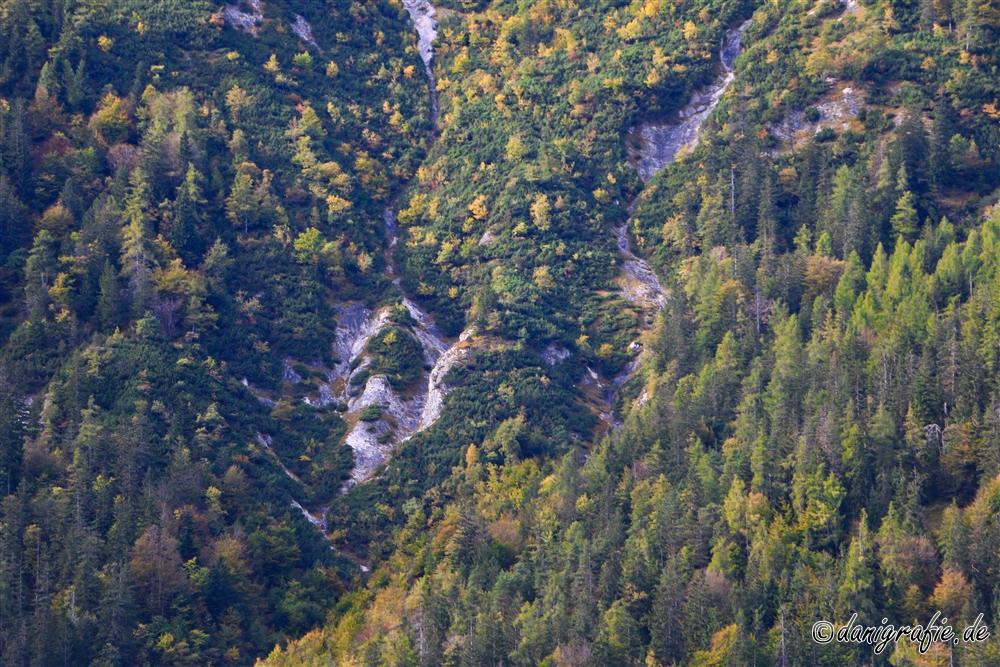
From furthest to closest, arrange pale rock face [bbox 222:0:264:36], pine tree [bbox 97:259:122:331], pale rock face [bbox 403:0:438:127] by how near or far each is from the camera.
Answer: pale rock face [bbox 403:0:438:127]
pale rock face [bbox 222:0:264:36]
pine tree [bbox 97:259:122:331]

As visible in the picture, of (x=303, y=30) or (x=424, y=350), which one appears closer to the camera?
(x=424, y=350)

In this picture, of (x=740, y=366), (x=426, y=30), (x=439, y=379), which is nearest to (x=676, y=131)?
(x=426, y=30)

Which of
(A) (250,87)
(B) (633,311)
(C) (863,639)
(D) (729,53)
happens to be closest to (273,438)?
(B) (633,311)

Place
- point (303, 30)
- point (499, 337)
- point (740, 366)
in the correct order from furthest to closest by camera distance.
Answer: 1. point (303, 30)
2. point (499, 337)
3. point (740, 366)

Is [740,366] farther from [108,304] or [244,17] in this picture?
[244,17]

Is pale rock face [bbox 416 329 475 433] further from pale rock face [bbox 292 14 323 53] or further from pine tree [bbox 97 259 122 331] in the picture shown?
pale rock face [bbox 292 14 323 53]

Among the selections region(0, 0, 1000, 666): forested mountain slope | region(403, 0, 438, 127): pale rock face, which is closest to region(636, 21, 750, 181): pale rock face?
region(0, 0, 1000, 666): forested mountain slope

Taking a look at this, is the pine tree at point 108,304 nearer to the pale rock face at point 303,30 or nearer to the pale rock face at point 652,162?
the pale rock face at point 652,162

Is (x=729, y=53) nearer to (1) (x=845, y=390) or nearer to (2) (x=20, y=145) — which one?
(1) (x=845, y=390)

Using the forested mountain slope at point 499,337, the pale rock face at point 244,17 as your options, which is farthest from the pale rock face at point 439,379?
the pale rock face at point 244,17
